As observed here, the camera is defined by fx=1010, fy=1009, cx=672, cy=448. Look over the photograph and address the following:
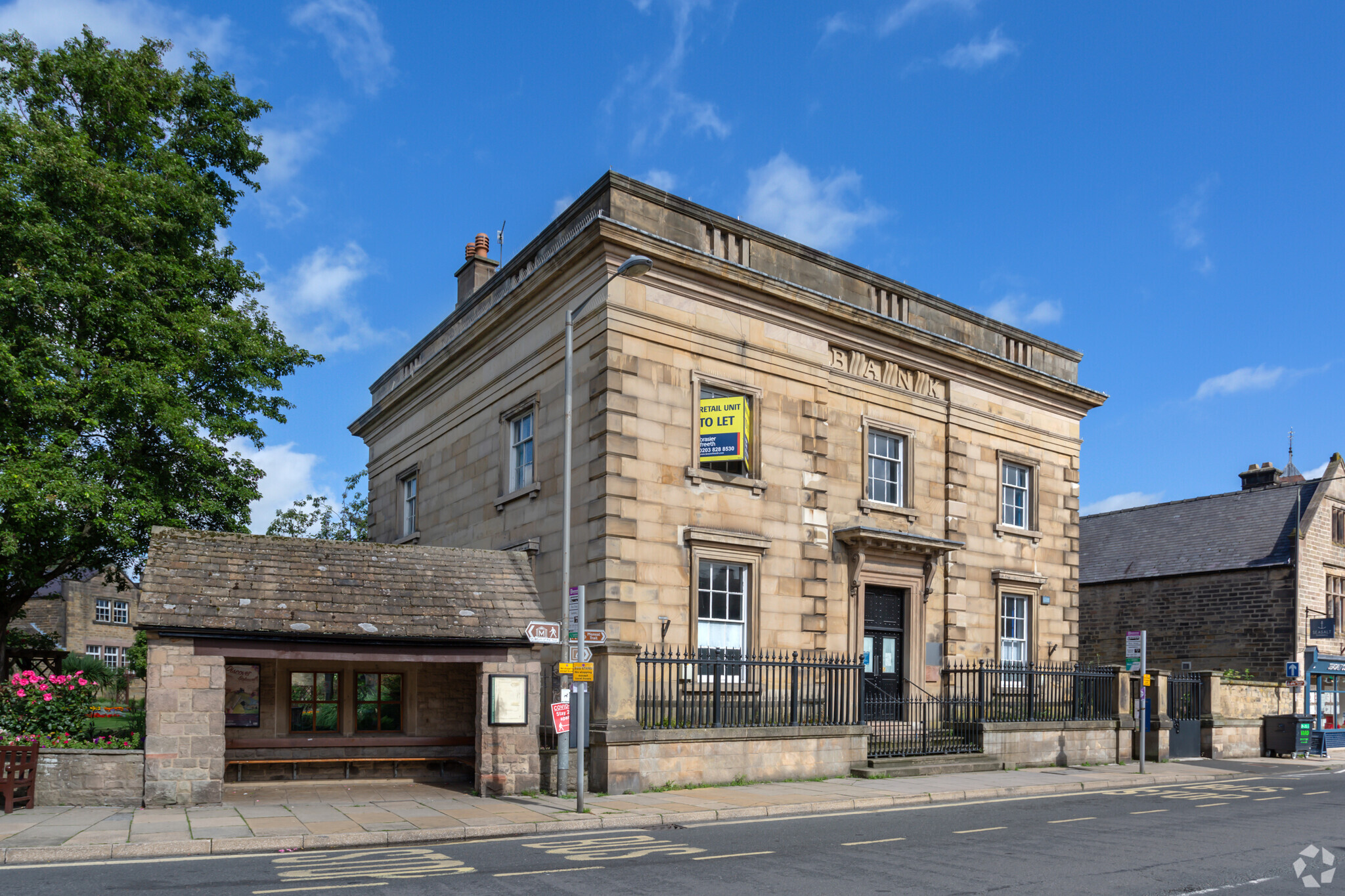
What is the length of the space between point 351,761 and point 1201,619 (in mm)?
30857

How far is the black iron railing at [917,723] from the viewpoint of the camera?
20.0 meters

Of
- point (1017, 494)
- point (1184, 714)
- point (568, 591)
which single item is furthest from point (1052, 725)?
point (568, 591)

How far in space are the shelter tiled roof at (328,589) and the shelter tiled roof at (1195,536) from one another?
2719 centimetres

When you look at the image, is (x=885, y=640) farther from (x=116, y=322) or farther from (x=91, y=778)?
(x=116, y=322)

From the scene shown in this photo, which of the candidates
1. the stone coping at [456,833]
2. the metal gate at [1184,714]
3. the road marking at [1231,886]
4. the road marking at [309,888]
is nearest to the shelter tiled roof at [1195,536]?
the metal gate at [1184,714]

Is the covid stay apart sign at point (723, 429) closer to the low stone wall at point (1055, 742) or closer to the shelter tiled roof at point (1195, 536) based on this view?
the low stone wall at point (1055, 742)

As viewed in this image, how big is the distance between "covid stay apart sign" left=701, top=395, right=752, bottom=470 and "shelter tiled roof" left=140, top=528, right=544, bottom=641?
4083 millimetres

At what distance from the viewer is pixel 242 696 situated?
1722 centimetres

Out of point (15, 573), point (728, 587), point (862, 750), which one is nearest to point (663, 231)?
point (728, 587)

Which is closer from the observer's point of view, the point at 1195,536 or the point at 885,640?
the point at 885,640

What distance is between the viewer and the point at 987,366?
80.6ft

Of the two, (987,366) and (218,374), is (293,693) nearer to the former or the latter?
(218,374)

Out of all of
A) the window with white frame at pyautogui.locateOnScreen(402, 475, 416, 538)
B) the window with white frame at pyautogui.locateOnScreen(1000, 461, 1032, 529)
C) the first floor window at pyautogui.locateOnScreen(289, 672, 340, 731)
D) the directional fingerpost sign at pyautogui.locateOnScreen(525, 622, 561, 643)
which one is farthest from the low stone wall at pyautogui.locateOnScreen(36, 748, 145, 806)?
the window with white frame at pyautogui.locateOnScreen(1000, 461, 1032, 529)

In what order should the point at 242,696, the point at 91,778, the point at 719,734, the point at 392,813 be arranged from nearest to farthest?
the point at 91,778
the point at 392,813
the point at 719,734
the point at 242,696
